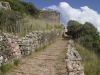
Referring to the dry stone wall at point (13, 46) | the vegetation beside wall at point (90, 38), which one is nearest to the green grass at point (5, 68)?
the dry stone wall at point (13, 46)

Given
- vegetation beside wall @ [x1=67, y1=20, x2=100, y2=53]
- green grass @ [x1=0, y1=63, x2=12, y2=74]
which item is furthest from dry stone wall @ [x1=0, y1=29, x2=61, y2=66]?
vegetation beside wall @ [x1=67, y1=20, x2=100, y2=53]

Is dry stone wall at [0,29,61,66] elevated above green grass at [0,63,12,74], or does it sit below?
above

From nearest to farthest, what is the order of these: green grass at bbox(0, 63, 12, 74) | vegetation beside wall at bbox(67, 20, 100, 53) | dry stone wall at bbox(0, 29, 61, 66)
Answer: green grass at bbox(0, 63, 12, 74), dry stone wall at bbox(0, 29, 61, 66), vegetation beside wall at bbox(67, 20, 100, 53)

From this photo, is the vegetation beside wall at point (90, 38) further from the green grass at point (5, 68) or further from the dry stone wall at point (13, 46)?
the green grass at point (5, 68)

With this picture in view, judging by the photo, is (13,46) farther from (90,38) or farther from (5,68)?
(90,38)

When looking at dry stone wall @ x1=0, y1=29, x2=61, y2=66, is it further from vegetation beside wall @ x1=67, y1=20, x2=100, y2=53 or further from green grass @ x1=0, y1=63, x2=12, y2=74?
vegetation beside wall @ x1=67, y1=20, x2=100, y2=53

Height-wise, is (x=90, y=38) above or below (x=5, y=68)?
above

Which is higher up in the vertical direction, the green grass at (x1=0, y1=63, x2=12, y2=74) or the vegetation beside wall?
the vegetation beside wall

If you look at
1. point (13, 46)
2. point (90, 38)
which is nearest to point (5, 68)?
point (13, 46)

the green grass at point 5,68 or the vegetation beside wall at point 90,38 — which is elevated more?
the vegetation beside wall at point 90,38

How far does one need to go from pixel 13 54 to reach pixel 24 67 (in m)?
0.86

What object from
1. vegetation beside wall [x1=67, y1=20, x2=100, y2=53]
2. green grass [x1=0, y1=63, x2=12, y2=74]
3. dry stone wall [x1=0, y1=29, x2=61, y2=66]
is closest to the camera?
green grass [x1=0, y1=63, x2=12, y2=74]

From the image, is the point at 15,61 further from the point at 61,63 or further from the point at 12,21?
the point at 12,21

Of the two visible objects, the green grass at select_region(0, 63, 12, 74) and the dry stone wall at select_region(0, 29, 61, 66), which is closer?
the green grass at select_region(0, 63, 12, 74)
